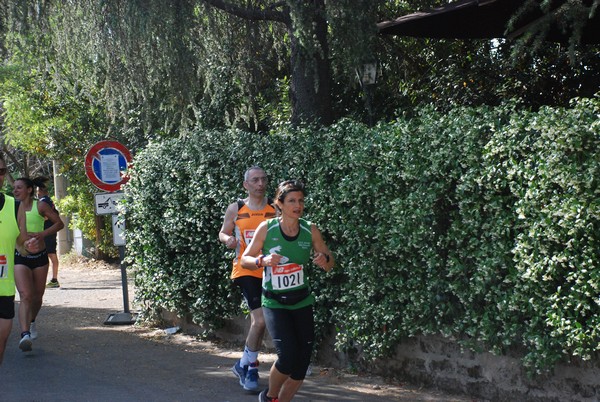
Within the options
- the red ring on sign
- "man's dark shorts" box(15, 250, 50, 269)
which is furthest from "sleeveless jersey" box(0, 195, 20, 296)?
the red ring on sign

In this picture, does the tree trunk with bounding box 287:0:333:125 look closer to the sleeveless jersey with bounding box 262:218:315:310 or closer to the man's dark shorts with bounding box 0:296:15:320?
the sleeveless jersey with bounding box 262:218:315:310

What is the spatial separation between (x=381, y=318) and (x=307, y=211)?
1381 millimetres

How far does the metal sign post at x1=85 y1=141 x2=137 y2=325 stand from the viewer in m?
12.9

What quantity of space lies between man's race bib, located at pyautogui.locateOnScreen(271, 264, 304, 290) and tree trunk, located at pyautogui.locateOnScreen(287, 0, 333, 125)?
4550 mm

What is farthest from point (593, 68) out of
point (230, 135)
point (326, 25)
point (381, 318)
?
point (381, 318)

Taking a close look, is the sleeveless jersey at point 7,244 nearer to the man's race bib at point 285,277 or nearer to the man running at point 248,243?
the man running at point 248,243

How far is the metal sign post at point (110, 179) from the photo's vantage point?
42.4ft

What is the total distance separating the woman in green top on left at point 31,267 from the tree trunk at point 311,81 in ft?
10.7

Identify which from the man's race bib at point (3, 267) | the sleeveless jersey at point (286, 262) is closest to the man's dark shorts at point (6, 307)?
the man's race bib at point (3, 267)

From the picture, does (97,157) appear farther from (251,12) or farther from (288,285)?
(288,285)

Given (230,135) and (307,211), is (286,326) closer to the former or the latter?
(307,211)

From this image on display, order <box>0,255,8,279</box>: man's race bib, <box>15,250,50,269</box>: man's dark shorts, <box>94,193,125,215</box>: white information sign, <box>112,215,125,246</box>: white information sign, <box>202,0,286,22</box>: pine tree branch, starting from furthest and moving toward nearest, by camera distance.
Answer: <box>94,193,125,215</box>: white information sign, <box>112,215,125,246</box>: white information sign, <box>202,0,286,22</box>: pine tree branch, <box>15,250,50,269</box>: man's dark shorts, <box>0,255,8,279</box>: man's race bib

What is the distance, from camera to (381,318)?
26.5 ft

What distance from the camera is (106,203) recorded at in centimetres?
1309
